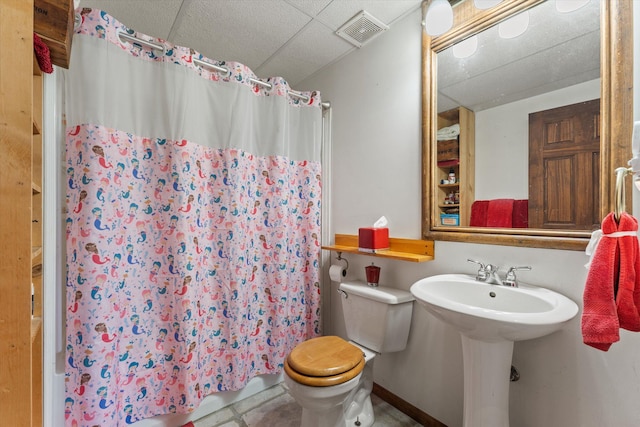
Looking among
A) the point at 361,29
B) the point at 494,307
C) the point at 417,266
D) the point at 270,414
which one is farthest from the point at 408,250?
the point at 361,29

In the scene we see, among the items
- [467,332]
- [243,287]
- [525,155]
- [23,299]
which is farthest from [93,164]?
[525,155]

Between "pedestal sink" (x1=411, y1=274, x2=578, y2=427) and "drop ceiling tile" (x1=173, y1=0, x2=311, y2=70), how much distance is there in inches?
63.3

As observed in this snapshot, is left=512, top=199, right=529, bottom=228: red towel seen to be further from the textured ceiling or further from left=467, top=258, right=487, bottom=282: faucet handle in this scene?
the textured ceiling

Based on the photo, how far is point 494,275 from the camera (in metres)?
1.15

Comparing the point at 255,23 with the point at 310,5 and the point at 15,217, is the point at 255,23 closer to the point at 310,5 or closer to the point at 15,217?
the point at 310,5

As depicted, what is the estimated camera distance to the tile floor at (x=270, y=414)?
1493 millimetres

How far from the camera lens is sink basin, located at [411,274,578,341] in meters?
0.83

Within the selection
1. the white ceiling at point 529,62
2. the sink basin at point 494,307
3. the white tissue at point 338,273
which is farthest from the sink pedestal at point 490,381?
the white ceiling at point 529,62

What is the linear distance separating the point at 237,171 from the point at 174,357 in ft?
3.46

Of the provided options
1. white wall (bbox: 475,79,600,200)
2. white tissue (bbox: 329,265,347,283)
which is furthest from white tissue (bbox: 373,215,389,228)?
white wall (bbox: 475,79,600,200)

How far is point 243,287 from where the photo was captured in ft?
5.32

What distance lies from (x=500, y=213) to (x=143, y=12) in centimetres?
212

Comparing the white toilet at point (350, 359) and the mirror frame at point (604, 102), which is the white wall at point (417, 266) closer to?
the mirror frame at point (604, 102)

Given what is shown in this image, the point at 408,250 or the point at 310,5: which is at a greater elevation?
the point at 310,5
